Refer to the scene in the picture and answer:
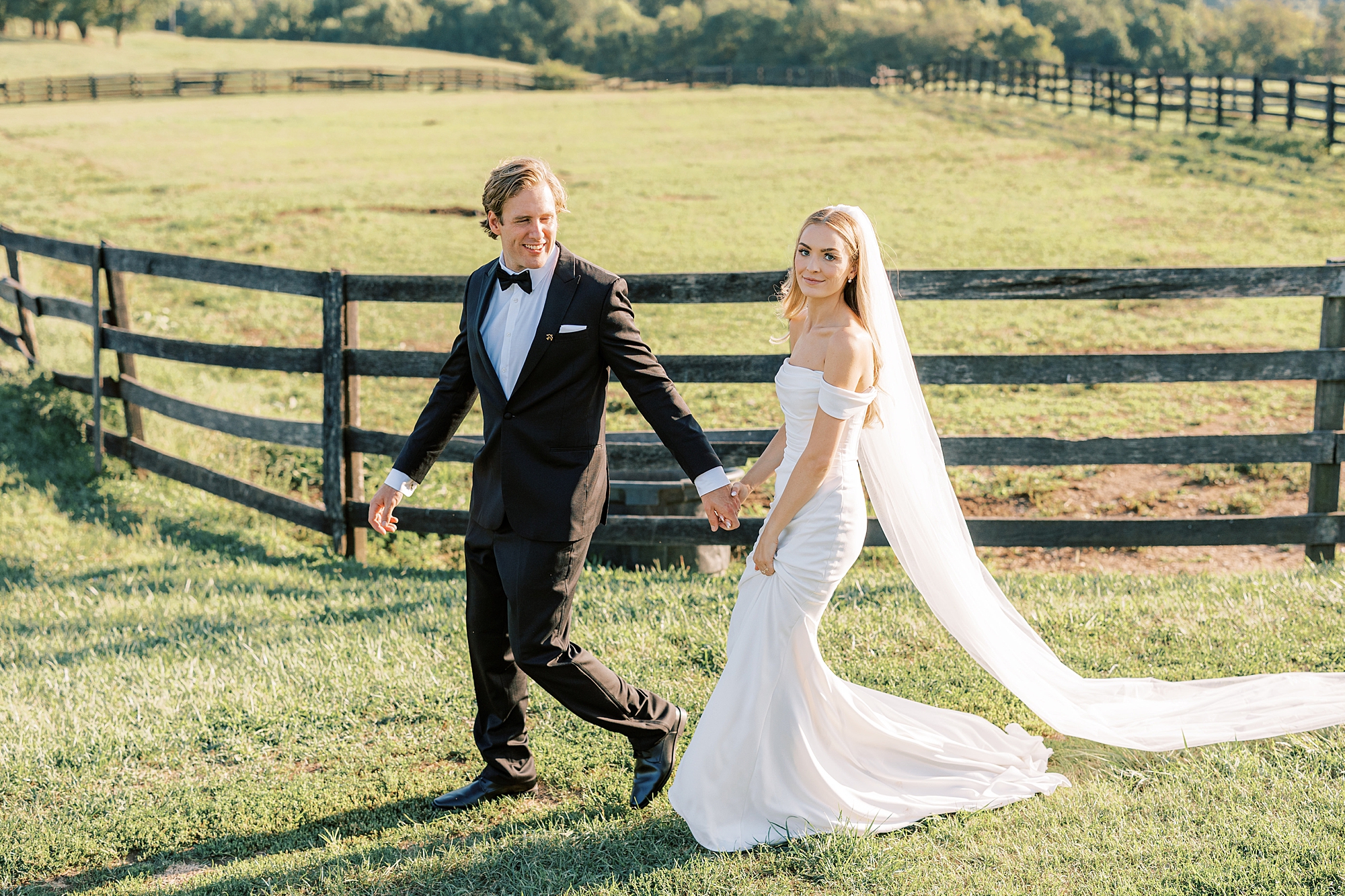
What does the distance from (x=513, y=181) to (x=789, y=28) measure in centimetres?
10057

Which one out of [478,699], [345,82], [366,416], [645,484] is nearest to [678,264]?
[366,416]

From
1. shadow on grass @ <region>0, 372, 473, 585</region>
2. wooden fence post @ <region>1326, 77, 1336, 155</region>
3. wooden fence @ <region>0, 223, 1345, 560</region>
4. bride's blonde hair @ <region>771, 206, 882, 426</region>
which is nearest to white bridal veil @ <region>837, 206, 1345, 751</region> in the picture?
bride's blonde hair @ <region>771, 206, 882, 426</region>

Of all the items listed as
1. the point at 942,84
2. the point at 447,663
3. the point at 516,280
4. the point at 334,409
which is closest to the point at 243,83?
the point at 942,84

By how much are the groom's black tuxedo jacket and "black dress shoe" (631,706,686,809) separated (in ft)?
2.68

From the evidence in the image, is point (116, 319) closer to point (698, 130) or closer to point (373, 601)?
point (373, 601)

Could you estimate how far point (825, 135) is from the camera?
1453 inches

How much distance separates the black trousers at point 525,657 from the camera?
3.51 m

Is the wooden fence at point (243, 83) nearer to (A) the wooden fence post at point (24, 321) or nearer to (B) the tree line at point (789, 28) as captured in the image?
(B) the tree line at point (789, 28)

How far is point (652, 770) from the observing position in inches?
147

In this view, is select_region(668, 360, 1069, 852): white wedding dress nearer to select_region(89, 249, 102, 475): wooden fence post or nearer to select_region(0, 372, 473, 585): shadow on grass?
select_region(0, 372, 473, 585): shadow on grass

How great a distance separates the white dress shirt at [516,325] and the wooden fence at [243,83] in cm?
5901

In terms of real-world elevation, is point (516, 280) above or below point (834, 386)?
above

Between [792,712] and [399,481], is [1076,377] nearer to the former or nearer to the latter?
[792,712]

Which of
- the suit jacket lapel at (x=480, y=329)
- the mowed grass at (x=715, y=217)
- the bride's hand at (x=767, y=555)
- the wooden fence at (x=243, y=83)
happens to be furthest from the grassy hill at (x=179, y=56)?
the bride's hand at (x=767, y=555)
